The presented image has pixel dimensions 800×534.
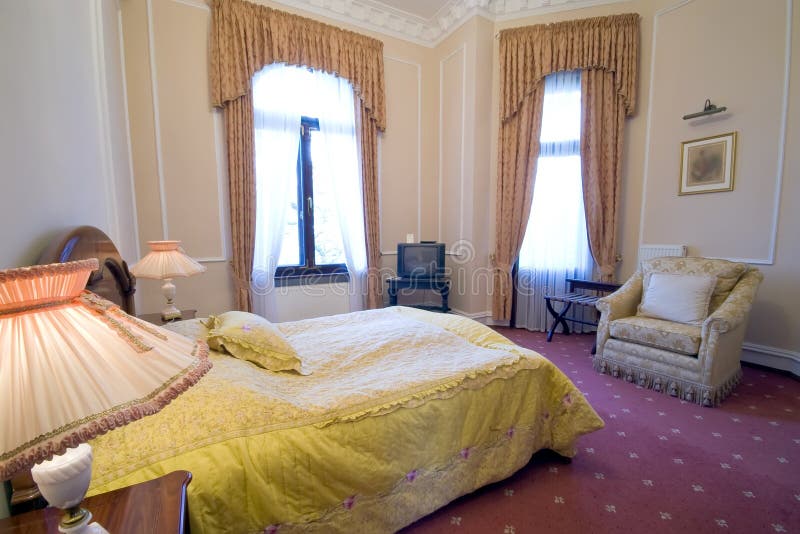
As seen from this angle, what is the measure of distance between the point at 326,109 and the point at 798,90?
4.21 metres

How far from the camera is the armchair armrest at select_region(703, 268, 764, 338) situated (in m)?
2.24

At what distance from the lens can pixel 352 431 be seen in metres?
1.15

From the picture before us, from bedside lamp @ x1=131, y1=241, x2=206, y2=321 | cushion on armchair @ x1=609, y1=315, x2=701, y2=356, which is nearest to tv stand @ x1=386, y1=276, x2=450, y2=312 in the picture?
cushion on armchair @ x1=609, y1=315, x2=701, y2=356

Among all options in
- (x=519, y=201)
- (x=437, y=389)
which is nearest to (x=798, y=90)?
(x=519, y=201)

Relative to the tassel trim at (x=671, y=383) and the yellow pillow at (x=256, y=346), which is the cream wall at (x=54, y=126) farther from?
the tassel trim at (x=671, y=383)

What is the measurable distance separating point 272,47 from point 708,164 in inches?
174

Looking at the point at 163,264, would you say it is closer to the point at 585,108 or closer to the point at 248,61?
the point at 248,61

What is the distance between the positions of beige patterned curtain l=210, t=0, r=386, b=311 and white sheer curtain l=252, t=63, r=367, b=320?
109mm

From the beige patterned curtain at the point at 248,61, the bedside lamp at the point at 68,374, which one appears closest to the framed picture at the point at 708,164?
the beige patterned curtain at the point at 248,61

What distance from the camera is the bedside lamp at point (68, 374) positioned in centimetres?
43

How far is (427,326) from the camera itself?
6.48 ft

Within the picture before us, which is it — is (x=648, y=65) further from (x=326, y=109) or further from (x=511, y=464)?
(x=511, y=464)

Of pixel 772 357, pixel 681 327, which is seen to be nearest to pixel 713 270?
pixel 681 327

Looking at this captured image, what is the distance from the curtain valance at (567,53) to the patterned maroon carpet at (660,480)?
3081 mm
